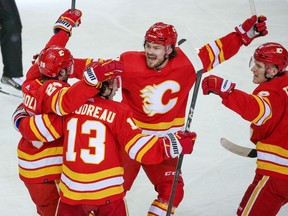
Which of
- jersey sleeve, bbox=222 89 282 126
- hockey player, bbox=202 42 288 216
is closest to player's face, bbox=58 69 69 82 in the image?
hockey player, bbox=202 42 288 216

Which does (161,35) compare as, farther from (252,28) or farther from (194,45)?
(194,45)

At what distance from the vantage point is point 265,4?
23.2 ft

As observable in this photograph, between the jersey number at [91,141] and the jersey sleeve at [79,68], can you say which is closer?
the jersey number at [91,141]

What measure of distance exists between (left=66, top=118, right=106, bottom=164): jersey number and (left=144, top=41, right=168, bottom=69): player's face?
60 cm

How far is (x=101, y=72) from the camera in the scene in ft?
8.73

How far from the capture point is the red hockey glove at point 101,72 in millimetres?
2662

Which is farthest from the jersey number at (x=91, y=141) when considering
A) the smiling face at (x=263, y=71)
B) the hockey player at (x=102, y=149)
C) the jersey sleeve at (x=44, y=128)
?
the smiling face at (x=263, y=71)

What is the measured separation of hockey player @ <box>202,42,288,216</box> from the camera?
2.92m

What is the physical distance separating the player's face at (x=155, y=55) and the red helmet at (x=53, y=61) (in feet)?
1.27

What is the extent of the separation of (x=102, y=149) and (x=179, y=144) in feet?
1.02

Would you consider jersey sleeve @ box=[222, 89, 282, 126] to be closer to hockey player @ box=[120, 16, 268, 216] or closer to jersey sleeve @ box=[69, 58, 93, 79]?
hockey player @ box=[120, 16, 268, 216]

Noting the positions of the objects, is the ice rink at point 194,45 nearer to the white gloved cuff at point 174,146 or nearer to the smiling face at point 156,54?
the smiling face at point 156,54

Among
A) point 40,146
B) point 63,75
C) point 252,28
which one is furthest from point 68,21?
point 252,28

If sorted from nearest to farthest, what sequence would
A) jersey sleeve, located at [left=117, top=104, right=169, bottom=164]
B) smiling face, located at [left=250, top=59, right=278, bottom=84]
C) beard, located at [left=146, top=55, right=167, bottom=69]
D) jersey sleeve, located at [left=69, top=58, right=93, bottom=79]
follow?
jersey sleeve, located at [left=117, top=104, right=169, bottom=164], smiling face, located at [left=250, top=59, right=278, bottom=84], beard, located at [left=146, top=55, right=167, bottom=69], jersey sleeve, located at [left=69, top=58, right=93, bottom=79]
